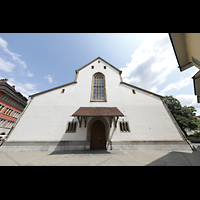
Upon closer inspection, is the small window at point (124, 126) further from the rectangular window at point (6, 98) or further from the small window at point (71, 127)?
the rectangular window at point (6, 98)

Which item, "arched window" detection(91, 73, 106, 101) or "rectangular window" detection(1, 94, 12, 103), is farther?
"rectangular window" detection(1, 94, 12, 103)

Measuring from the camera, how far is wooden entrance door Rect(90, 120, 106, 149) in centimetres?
812

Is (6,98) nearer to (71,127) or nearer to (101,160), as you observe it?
(71,127)

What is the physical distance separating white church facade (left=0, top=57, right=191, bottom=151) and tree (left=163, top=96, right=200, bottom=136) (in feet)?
41.7

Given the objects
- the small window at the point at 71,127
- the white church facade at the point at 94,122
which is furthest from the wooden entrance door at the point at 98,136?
the small window at the point at 71,127

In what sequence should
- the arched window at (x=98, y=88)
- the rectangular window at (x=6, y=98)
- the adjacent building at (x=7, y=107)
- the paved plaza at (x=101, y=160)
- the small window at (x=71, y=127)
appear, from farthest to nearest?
1. the rectangular window at (x=6, y=98)
2. the adjacent building at (x=7, y=107)
3. the arched window at (x=98, y=88)
4. the small window at (x=71, y=127)
5. the paved plaza at (x=101, y=160)

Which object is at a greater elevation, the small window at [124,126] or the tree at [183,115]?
the tree at [183,115]

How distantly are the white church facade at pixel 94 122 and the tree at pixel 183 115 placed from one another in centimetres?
1272

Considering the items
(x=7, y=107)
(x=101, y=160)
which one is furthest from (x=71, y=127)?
(x=7, y=107)

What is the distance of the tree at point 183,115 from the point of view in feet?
53.8

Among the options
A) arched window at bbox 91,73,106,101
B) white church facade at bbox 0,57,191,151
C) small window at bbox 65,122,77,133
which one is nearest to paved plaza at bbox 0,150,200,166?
white church facade at bbox 0,57,191,151

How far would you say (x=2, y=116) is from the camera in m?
19.0

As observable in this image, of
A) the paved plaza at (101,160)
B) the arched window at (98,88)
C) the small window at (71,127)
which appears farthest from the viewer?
the arched window at (98,88)

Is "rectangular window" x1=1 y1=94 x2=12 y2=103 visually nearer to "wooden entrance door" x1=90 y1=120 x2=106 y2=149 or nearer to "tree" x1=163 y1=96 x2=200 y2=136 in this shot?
"wooden entrance door" x1=90 y1=120 x2=106 y2=149
